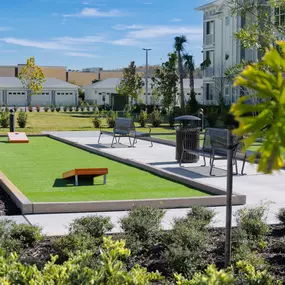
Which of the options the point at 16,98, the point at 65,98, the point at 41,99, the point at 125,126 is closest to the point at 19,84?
the point at 16,98

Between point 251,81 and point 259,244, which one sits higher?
point 251,81

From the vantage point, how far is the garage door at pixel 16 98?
86562 millimetres

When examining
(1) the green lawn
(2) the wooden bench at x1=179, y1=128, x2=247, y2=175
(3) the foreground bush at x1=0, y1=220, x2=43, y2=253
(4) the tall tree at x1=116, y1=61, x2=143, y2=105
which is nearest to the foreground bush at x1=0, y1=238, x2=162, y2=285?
(3) the foreground bush at x1=0, y1=220, x2=43, y2=253

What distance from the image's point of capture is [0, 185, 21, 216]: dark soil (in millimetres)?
9336

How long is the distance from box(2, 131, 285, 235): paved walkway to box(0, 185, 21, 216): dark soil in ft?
1.47

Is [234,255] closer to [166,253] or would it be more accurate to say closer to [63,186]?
[166,253]

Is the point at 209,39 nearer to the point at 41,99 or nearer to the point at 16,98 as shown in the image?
the point at 41,99

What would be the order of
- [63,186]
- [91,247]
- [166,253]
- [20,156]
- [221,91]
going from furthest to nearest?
[221,91] < [20,156] < [63,186] < [91,247] < [166,253]

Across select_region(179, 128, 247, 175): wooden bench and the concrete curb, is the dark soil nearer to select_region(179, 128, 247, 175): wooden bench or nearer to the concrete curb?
the concrete curb

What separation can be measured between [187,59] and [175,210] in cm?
4793

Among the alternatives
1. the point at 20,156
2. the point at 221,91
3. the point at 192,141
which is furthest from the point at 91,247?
the point at 221,91

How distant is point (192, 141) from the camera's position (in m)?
16.1

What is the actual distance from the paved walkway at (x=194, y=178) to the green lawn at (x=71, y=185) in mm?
1103

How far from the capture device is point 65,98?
3568 inches
